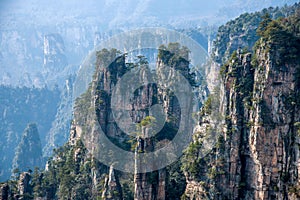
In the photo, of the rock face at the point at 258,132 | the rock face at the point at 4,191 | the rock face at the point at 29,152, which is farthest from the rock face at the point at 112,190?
the rock face at the point at 29,152

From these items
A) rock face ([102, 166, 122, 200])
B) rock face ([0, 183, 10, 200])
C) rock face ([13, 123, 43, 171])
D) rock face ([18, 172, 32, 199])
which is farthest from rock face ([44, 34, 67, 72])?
rock face ([102, 166, 122, 200])

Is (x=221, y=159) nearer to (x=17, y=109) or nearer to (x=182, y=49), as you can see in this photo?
(x=182, y=49)

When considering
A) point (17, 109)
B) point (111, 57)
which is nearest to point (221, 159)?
point (111, 57)

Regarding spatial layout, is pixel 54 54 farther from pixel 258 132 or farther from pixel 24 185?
pixel 258 132

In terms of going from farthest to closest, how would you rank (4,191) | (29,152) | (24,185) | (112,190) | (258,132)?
(29,152) < (24,185) < (4,191) < (112,190) < (258,132)

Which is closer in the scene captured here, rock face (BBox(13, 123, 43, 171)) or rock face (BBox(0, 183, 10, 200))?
rock face (BBox(0, 183, 10, 200))

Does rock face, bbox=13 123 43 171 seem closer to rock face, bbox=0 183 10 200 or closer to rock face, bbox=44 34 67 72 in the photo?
rock face, bbox=0 183 10 200

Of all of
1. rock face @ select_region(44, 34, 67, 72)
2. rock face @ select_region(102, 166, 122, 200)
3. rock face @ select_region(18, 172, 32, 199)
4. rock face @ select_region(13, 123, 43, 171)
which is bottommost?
rock face @ select_region(102, 166, 122, 200)

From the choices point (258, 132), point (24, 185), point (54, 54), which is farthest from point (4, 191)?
point (54, 54)
